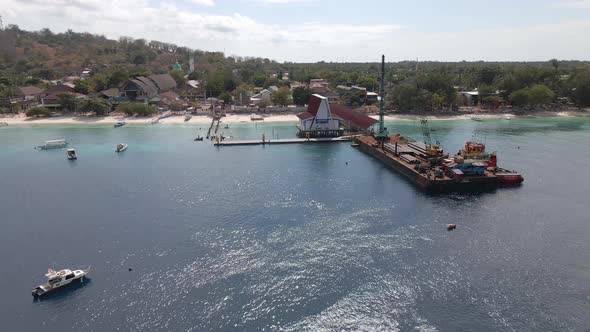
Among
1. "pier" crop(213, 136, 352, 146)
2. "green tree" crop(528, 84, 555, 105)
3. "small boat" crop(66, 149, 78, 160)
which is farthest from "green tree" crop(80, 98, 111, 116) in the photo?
"green tree" crop(528, 84, 555, 105)

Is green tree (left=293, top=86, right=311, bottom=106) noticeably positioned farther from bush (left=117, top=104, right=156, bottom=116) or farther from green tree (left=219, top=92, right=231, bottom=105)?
bush (left=117, top=104, right=156, bottom=116)

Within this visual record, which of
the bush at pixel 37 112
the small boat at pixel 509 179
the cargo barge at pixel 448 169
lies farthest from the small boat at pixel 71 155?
the small boat at pixel 509 179

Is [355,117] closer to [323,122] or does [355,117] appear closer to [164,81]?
[323,122]

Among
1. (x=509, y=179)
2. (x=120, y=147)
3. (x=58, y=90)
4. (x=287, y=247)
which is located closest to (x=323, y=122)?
(x=509, y=179)

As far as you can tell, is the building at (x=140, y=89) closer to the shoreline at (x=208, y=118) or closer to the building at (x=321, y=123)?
the shoreline at (x=208, y=118)

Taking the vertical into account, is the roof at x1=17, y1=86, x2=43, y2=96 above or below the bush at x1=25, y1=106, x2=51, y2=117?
above

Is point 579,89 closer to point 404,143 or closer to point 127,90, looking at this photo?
point 404,143
